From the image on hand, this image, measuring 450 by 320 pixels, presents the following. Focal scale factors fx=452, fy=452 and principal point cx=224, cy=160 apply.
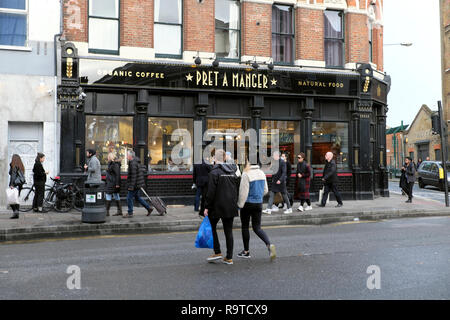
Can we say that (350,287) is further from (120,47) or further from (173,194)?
(120,47)

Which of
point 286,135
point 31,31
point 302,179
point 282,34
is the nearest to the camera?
point 302,179

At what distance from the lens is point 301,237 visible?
9.58m

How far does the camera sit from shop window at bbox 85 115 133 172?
14867 mm

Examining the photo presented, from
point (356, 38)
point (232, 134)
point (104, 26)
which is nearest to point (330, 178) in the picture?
point (232, 134)

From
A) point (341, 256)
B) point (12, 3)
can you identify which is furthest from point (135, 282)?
point (12, 3)

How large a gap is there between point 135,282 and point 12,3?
40.5ft

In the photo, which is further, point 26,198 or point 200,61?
point 200,61

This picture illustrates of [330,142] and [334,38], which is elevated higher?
[334,38]

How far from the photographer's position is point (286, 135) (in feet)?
55.7

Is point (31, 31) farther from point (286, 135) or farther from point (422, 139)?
point (422, 139)

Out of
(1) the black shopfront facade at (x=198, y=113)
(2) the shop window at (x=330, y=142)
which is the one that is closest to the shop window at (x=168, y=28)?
(1) the black shopfront facade at (x=198, y=113)

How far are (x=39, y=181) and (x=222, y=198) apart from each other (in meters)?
8.18

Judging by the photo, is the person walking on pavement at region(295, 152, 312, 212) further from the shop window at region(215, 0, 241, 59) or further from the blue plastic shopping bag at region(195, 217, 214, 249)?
the blue plastic shopping bag at region(195, 217, 214, 249)
